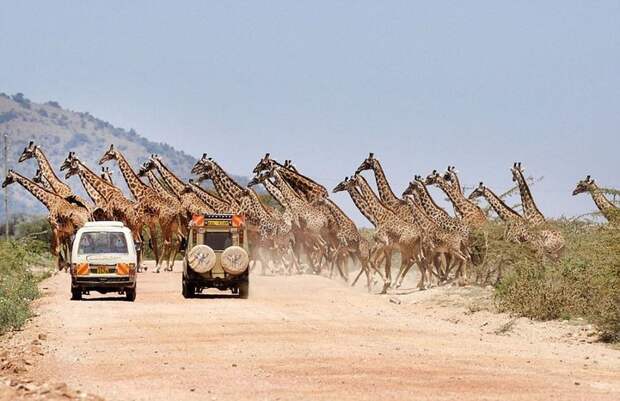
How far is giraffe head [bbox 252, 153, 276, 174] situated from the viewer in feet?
142

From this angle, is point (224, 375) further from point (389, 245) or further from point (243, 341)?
point (389, 245)

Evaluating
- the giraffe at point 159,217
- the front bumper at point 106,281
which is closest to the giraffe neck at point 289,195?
the giraffe at point 159,217

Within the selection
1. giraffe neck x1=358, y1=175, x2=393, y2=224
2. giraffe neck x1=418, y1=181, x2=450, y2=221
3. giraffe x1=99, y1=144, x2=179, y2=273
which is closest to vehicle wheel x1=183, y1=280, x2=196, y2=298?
giraffe neck x1=358, y1=175, x2=393, y2=224

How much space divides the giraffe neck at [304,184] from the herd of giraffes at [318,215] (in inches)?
1.3

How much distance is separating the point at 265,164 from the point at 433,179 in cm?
667

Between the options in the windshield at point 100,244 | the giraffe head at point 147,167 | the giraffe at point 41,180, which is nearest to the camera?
the windshield at point 100,244

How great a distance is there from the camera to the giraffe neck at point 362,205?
36375 mm

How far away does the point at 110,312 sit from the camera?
24219mm

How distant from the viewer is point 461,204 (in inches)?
1457

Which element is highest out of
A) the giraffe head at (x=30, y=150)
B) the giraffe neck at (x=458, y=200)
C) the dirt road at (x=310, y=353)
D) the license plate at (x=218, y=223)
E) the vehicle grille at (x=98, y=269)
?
the giraffe head at (x=30, y=150)

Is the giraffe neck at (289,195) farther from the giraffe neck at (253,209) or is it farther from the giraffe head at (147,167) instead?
the giraffe head at (147,167)

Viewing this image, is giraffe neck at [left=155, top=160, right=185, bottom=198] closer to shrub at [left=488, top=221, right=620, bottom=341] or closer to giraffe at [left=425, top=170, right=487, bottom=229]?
giraffe at [left=425, top=170, right=487, bottom=229]

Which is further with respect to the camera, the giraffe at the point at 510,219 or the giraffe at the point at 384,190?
the giraffe at the point at 384,190

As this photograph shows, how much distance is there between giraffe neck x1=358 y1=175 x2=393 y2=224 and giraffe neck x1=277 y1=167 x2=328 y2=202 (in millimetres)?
4786
